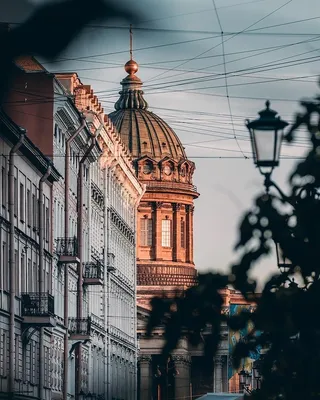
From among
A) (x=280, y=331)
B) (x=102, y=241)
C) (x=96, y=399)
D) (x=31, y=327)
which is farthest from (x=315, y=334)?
(x=102, y=241)

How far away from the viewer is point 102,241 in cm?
7444

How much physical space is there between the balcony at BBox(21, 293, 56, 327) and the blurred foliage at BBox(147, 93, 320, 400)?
3581 cm

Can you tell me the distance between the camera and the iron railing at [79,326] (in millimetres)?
59562

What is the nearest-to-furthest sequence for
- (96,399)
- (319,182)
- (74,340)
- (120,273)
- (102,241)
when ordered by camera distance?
(319,182)
(74,340)
(96,399)
(102,241)
(120,273)

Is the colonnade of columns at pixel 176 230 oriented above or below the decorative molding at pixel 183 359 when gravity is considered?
above

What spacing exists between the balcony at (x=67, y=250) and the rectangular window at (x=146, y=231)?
8740cm

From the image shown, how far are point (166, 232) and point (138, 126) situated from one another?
29.8ft

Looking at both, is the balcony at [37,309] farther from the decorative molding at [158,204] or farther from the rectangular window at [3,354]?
the decorative molding at [158,204]

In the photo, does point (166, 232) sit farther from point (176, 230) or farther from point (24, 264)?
point (24, 264)

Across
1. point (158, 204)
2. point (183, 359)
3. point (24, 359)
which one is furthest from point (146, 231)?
point (24, 359)

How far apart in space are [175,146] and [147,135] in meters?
3.81

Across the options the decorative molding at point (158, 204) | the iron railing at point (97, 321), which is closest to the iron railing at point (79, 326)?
the iron railing at point (97, 321)

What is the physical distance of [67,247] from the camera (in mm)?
58406

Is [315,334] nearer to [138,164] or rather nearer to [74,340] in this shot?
[74,340]
